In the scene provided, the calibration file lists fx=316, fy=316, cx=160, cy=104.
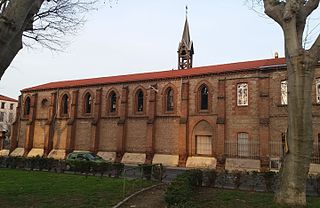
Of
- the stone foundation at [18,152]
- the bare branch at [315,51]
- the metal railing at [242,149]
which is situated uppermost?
the bare branch at [315,51]

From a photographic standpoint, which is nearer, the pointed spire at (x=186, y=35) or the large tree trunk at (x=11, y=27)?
the large tree trunk at (x=11, y=27)

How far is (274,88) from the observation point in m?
26.7

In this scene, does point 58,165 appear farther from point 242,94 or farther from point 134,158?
point 242,94

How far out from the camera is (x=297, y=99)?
388 inches

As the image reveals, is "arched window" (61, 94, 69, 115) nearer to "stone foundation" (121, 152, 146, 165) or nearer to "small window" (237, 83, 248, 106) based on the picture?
"stone foundation" (121, 152, 146, 165)

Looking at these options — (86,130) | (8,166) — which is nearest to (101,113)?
(86,130)

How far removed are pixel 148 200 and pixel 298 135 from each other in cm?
584

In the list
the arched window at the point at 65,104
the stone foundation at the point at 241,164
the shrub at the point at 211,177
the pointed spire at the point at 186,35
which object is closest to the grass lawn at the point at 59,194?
the shrub at the point at 211,177

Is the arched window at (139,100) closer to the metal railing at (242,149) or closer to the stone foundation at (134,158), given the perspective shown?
the stone foundation at (134,158)

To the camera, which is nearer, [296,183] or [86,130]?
[296,183]

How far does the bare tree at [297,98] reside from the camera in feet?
31.2

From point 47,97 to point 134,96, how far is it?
13.6 metres

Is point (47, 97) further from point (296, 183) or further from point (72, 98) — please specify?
point (296, 183)

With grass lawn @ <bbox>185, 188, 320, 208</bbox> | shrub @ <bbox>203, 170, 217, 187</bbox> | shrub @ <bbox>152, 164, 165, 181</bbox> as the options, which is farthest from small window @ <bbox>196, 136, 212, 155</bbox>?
grass lawn @ <bbox>185, 188, 320, 208</bbox>
